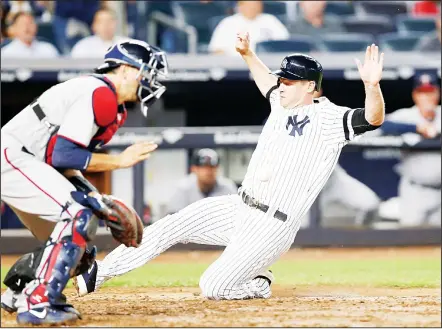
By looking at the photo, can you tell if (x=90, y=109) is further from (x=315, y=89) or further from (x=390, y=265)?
(x=390, y=265)

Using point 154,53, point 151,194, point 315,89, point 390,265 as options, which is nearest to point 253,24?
point 151,194

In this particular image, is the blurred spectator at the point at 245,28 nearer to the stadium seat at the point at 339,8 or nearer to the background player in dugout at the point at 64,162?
the stadium seat at the point at 339,8

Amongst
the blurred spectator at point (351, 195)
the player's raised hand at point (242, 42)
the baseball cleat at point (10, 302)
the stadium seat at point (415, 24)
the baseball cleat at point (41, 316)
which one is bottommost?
the blurred spectator at point (351, 195)

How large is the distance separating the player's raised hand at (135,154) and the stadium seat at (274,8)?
659 centimetres

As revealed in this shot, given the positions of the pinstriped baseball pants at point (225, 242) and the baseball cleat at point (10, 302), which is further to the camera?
the pinstriped baseball pants at point (225, 242)

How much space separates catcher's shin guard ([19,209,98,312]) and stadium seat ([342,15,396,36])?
707 cm

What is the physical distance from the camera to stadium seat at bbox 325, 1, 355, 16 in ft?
36.8

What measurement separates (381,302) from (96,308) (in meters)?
1.53

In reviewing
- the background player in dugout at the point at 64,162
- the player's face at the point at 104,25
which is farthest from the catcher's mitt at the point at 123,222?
the player's face at the point at 104,25

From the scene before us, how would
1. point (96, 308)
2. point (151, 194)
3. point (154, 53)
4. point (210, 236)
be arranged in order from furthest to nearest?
point (151, 194)
point (210, 236)
point (96, 308)
point (154, 53)

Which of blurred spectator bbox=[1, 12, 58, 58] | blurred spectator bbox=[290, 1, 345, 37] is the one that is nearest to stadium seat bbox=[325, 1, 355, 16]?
blurred spectator bbox=[290, 1, 345, 37]

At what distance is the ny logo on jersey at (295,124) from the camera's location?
496 cm

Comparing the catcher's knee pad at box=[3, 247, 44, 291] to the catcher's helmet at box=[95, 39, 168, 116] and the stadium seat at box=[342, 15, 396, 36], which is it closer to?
the catcher's helmet at box=[95, 39, 168, 116]

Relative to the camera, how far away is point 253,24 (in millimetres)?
9789
